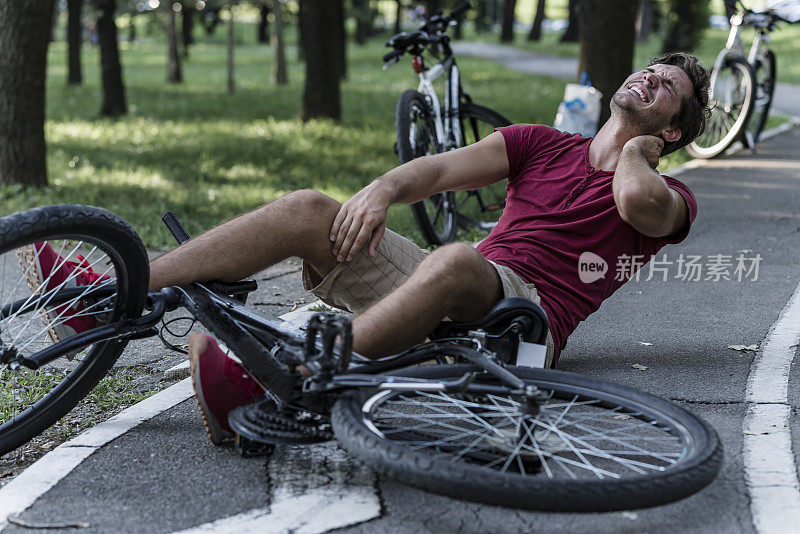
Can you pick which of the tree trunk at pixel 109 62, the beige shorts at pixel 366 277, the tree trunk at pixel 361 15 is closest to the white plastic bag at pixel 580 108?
the beige shorts at pixel 366 277

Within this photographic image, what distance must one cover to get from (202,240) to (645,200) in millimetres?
1614

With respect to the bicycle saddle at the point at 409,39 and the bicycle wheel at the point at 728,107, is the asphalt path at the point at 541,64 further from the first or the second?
the bicycle saddle at the point at 409,39

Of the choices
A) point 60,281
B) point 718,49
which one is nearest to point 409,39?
point 60,281

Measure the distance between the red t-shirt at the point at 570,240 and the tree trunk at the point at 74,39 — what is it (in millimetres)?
18207

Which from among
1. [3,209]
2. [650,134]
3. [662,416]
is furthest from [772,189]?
[3,209]

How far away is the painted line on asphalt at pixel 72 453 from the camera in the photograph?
3.08 m

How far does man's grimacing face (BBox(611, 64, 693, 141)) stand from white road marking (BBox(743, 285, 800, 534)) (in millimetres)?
1116

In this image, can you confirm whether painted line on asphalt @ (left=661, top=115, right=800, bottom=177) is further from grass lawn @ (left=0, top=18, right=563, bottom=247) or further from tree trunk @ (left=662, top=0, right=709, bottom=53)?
tree trunk @ (left=662, top=0, right=709, bottom=53)

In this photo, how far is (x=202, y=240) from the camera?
3.52 m

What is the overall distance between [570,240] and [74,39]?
69.3ft

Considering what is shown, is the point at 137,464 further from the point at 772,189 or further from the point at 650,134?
the point at 772,189

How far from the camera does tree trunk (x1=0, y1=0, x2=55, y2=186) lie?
8.44 m

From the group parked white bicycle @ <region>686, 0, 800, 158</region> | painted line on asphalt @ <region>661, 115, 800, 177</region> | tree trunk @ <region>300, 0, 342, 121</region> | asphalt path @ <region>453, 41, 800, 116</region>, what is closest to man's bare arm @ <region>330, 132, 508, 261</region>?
painted line on asphalt @ <region>661, 115, 800, 177</region>

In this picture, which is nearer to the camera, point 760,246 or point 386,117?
point 760,246
